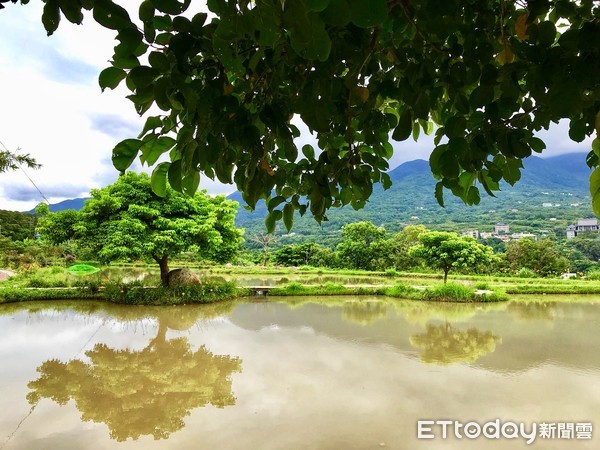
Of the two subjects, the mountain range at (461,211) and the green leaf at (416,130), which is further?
the mountain range at (461,211)

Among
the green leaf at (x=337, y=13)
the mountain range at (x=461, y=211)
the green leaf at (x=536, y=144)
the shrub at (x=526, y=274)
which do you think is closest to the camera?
the green leaf at (x=337, y=13)

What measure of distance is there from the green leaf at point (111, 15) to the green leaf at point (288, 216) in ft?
1.51

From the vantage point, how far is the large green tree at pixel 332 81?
1.46 ft

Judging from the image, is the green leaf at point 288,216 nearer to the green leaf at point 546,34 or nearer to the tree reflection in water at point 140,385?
the green leaf at point 546,34

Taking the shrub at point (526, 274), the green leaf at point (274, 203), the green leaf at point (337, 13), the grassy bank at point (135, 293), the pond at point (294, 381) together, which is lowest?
the shrub at point (526, 274)

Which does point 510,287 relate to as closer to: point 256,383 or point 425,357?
point 425,357

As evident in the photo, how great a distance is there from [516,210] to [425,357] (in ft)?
143

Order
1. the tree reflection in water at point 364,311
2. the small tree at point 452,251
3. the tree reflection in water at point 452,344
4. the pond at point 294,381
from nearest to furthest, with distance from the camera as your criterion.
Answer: the pond at point 294,381 < the tree reflection in water at point 452,344 < the tree reflection in water at point 364,311 < the small tree at point 452,251

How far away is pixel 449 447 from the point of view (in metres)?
3.01

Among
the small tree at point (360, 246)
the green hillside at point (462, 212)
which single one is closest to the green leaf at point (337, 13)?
the small tree at point (360, 246)

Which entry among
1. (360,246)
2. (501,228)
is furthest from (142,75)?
(501,228)

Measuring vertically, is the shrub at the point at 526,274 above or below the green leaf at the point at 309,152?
below

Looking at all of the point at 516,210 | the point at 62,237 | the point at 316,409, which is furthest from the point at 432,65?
the point at 516,210

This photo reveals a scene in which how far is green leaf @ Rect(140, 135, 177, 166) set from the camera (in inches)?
23.7
